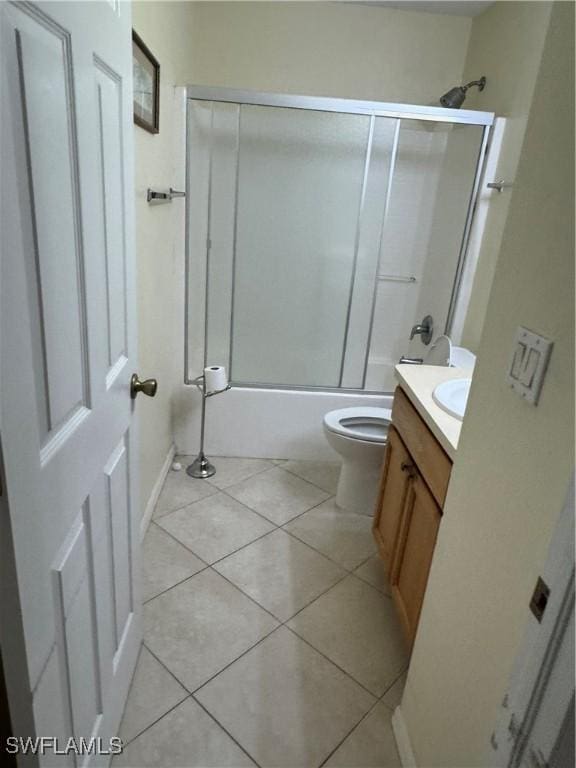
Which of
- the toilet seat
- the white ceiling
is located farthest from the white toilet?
the white ceiling

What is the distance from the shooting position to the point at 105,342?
100cm

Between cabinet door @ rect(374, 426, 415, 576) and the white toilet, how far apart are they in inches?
13.2

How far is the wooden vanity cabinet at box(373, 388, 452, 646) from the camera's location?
136 centimetres

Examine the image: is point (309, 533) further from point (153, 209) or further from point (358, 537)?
point (153, 209)

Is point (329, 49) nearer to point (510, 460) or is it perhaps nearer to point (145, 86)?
point (145, 86)

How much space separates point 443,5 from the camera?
2.55 m

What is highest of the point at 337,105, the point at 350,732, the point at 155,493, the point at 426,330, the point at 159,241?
the point at 337,105

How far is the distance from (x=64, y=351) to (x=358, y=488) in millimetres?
1823

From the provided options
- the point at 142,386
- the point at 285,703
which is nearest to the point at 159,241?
the point at 142,386

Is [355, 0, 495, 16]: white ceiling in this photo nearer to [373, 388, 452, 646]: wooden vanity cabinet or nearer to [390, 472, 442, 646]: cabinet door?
[373, 388, 452, 646]: wooden vanity cabinet

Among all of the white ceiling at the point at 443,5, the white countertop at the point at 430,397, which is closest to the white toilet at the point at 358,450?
the white countertop at the point at 430,397

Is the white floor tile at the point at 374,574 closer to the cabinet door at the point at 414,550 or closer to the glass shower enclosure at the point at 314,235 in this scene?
the cabinet door at the point at 414,550

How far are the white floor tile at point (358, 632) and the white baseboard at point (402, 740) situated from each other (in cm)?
12

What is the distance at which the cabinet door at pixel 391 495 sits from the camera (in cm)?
165
